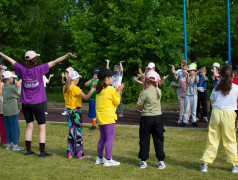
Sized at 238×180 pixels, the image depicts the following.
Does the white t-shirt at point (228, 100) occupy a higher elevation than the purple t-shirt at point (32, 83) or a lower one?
lower

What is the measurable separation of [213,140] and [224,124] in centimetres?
35

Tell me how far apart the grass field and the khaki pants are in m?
0.28

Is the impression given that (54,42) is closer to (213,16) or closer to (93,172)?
(213,16)

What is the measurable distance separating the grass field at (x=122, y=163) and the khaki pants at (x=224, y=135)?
283mm

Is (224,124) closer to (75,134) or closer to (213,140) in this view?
(213,140)

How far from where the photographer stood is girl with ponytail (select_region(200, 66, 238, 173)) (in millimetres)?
6012

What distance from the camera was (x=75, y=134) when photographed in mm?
7262

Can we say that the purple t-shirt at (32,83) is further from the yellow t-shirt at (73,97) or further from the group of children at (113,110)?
the yellow t-shirt at (73,97)

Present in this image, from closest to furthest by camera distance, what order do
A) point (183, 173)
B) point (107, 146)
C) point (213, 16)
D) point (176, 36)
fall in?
point (183, 173), point (107, 146), point (176, 36), point (213, 16)

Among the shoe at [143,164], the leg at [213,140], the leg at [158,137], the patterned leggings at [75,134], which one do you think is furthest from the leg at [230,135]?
the patterned leggings at [75,134]

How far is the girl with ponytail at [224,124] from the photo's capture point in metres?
6.01

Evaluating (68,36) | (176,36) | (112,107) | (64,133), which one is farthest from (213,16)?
(112,107)

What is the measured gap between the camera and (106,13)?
20203 millimetres

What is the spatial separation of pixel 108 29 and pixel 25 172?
563 inches
